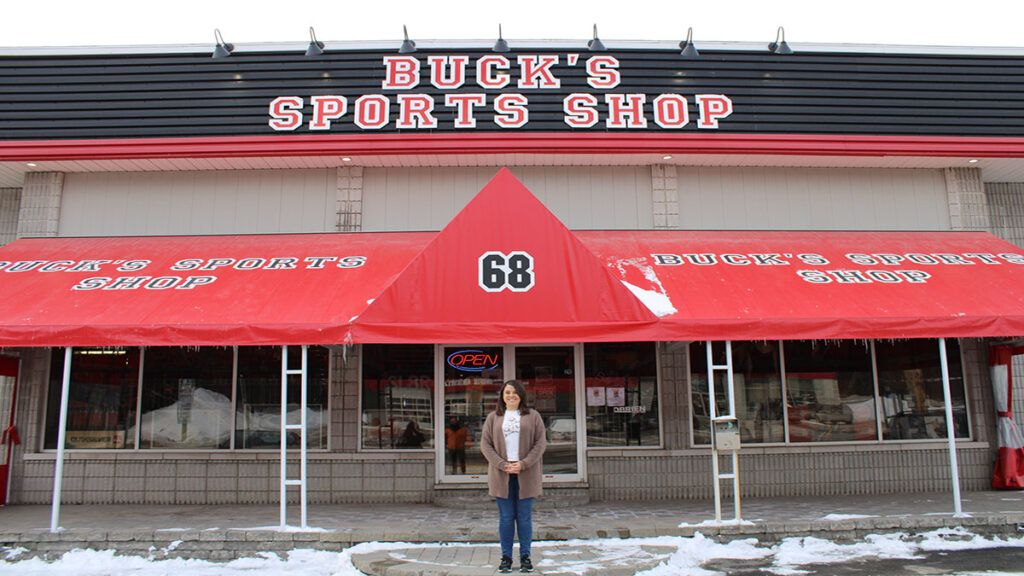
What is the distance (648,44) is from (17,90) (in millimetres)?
10001

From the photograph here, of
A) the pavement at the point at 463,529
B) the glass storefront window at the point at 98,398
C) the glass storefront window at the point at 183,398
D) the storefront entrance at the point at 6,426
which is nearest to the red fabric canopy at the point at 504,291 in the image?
the pavement at the point at 463,529

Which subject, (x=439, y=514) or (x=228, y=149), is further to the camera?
(x=228, y=149)

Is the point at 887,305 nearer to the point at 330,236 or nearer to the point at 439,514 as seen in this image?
the point at 439,514

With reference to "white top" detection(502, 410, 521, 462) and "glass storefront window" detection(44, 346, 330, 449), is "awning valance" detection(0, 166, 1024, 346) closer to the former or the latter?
"white top" detection(502, 410, 521, 462)

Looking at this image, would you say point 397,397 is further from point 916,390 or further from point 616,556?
point 916,390

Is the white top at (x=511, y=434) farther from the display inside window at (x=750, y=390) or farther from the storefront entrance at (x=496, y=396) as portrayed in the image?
the display inside window at (x=750, y=390)

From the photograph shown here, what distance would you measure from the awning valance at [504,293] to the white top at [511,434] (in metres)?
1.24

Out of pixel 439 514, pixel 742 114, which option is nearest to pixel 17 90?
pixel 439 514

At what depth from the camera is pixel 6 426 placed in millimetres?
9531

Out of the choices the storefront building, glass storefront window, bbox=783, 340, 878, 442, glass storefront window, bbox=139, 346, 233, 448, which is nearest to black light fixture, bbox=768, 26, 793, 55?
the storefront building

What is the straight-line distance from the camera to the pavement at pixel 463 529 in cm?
645

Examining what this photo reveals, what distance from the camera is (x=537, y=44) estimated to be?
1056cm

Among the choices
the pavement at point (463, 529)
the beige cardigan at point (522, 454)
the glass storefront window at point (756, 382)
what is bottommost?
the pavement at point (463, 529)

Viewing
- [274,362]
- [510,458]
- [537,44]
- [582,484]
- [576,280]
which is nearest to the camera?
[510,458]
